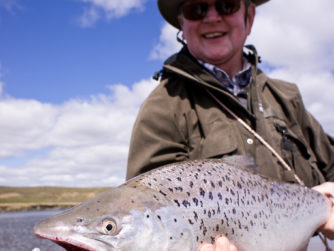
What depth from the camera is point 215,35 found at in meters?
4.52

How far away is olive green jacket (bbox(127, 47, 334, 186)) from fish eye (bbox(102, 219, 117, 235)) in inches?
63.0

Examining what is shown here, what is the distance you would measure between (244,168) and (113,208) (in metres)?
1.44

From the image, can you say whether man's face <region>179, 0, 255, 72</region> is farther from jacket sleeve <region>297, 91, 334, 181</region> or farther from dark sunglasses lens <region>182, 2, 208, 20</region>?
jacket sleeve <region>297, 91, 334, 181</region>

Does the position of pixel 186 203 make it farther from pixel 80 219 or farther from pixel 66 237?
pixel 66 237

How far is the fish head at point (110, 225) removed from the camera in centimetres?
207

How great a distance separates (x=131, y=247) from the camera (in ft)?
7.00

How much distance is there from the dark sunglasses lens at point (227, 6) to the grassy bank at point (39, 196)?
366ft

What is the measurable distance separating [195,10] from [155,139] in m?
1.77

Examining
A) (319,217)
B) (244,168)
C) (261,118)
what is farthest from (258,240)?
(261,118)

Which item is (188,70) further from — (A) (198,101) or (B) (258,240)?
(B) (258,240)

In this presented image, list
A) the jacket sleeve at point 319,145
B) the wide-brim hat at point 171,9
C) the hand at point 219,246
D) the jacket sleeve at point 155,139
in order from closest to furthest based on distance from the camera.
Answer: the hand at point 219,246 < the jacket sleeve at point 155,139 < the wide-brim hat at point 171,9 < the jacket sleeve at point 319,145

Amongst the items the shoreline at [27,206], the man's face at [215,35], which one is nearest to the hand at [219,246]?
the man's face at [215,35]

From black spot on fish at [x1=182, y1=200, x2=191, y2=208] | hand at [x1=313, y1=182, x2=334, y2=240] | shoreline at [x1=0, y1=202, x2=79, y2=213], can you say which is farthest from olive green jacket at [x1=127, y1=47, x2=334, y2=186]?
shoreline at [x1=0, y1=202, x2=79, y2=213]

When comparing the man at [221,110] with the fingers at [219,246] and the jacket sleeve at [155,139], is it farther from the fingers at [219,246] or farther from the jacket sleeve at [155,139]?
the fingers at [219,246]
